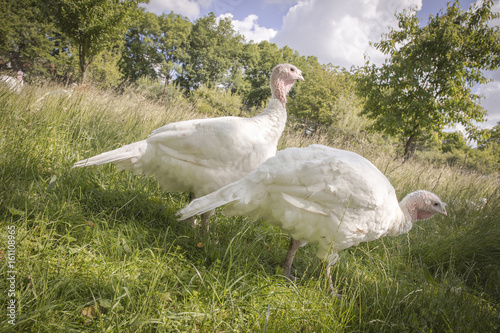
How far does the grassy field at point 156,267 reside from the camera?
51.9 inches

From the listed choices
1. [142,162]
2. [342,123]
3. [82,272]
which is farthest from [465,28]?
[82,272]

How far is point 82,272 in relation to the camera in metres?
1.48

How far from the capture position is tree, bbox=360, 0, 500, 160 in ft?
27.9

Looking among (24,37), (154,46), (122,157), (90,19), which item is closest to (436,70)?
(122,157)

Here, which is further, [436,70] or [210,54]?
[210,54]

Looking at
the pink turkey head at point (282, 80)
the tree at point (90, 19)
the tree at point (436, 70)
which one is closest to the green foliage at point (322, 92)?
the tree at point (436, 70)

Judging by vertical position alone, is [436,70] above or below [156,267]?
above

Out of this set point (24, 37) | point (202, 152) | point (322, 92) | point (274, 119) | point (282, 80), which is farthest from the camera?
→ point (322, 92)

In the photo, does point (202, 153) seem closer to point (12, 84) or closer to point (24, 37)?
point (12, 84)

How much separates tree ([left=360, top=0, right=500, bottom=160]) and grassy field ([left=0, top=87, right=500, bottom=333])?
24.1 feet

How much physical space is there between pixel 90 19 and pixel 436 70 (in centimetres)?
1359

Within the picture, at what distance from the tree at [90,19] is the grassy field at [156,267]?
324 inches

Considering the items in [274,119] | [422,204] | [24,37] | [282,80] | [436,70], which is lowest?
[422,204]

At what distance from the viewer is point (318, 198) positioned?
6.04 ft
